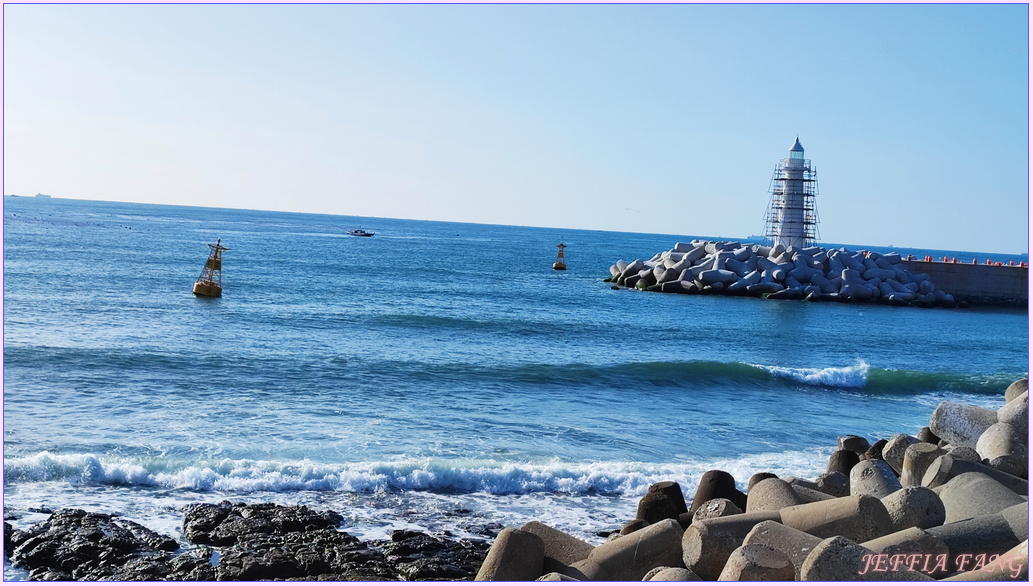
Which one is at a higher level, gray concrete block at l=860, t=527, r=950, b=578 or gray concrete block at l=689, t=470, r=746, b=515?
gray concrete block at l=860, t=527, r=950, b=578

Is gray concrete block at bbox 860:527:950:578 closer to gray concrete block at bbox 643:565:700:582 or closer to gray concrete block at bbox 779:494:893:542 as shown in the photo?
gray concrete block at bbox 779:494:893:542

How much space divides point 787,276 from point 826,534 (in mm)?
34492

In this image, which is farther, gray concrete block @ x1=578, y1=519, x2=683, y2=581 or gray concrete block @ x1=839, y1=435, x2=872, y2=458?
gray concrete block @ x1=839, y1=435, x2=872, y2=458

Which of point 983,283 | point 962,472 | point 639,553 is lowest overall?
point 639,553

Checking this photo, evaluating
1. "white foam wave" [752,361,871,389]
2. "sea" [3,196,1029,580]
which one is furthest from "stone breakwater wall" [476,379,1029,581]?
"white foam wave" [752,361,871,389]

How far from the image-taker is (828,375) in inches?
750

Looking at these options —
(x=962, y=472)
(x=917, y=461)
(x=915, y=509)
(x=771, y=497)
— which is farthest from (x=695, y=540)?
(x=917, y=461)

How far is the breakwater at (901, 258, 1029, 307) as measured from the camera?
1610 inches

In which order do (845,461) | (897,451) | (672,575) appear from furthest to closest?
(845,461) < (897,451) < (672,575)

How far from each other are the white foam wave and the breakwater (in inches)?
980

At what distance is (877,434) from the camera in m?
13.7

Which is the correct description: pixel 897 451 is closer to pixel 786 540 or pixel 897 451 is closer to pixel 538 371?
pixel 786 540

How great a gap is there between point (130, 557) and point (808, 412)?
39.2 feet

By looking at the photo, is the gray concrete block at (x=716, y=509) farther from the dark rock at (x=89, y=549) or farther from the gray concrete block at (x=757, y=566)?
the dark rock at (x=89, y=549)
